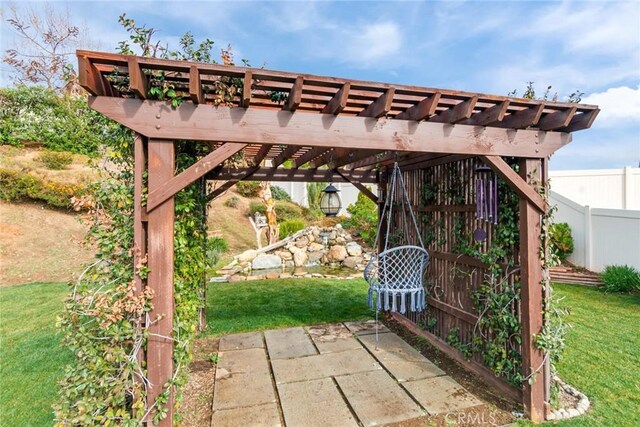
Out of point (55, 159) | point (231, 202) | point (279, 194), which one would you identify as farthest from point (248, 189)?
point (55, 159)

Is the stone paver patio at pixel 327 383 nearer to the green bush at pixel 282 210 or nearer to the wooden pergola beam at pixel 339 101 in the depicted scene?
the wooden pergola beam at pixel 339 101

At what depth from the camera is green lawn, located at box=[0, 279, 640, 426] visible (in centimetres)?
270

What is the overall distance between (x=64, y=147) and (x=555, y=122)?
44.6 feet

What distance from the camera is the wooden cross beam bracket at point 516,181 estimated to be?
2.50 metres

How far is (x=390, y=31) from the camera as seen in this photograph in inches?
210

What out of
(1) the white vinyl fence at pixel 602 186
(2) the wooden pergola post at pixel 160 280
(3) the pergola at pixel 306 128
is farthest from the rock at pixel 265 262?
(1) the white vinyl fence at pixel 602 186

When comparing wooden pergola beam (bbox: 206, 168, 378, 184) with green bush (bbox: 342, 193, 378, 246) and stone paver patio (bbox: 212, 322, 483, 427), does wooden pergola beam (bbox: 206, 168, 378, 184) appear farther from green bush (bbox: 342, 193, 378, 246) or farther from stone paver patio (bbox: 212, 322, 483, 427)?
green bush (bbox: 342, 193, 378, 246)

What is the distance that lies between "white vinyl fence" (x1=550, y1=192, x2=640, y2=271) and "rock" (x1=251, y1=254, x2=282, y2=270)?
676 centimetres

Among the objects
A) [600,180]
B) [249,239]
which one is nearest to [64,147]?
[249,239]

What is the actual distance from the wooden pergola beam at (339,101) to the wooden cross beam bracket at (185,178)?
68 cm

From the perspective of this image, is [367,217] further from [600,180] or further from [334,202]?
[600,180]

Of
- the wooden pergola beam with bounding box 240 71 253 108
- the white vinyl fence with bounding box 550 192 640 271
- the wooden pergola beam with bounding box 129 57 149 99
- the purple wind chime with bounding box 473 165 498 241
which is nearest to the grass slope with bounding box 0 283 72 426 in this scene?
the wooden pergola beam with bounding box 129 57 149 99

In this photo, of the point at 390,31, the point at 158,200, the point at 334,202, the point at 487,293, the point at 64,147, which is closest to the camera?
the point at 158,200

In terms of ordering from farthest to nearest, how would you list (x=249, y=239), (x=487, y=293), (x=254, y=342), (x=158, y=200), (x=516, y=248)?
(x=249, y=239), (x=254, y=342), (x=487, y=293), (x=516, y=248), (x=158, y=200)
